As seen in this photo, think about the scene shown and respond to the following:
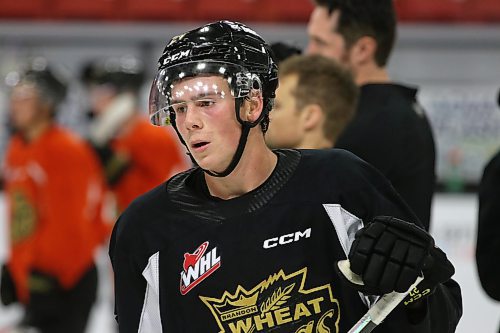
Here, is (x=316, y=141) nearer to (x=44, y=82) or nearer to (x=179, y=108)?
(x=179, y=108)

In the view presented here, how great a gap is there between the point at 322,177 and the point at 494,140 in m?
4.07

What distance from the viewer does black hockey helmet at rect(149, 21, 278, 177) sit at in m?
1.45

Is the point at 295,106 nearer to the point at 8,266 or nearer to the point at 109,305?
the point at 8,266

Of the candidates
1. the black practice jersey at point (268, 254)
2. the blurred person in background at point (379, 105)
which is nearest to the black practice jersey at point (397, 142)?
the blurred person in background at point (379, 105)

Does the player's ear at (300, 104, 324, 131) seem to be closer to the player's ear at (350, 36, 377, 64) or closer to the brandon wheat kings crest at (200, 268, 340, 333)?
the player's ear at (350, 36, 377, 64)

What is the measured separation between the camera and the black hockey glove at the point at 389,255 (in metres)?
1.29

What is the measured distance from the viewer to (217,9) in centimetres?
624

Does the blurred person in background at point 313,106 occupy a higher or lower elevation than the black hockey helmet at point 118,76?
higher

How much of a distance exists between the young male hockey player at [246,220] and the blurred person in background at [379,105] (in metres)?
0.65

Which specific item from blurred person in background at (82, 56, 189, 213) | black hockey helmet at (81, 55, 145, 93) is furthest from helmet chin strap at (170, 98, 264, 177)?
black hockey helmet at (81, 55, 145, 93)

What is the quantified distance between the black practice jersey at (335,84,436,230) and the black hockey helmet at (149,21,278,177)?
67 centimetres

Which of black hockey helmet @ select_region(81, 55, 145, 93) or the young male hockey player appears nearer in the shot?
the young male hockey player

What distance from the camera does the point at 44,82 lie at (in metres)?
3.84

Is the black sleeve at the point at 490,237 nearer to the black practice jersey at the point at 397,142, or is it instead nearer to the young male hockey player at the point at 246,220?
the black practice jersey at the point at 397,142
